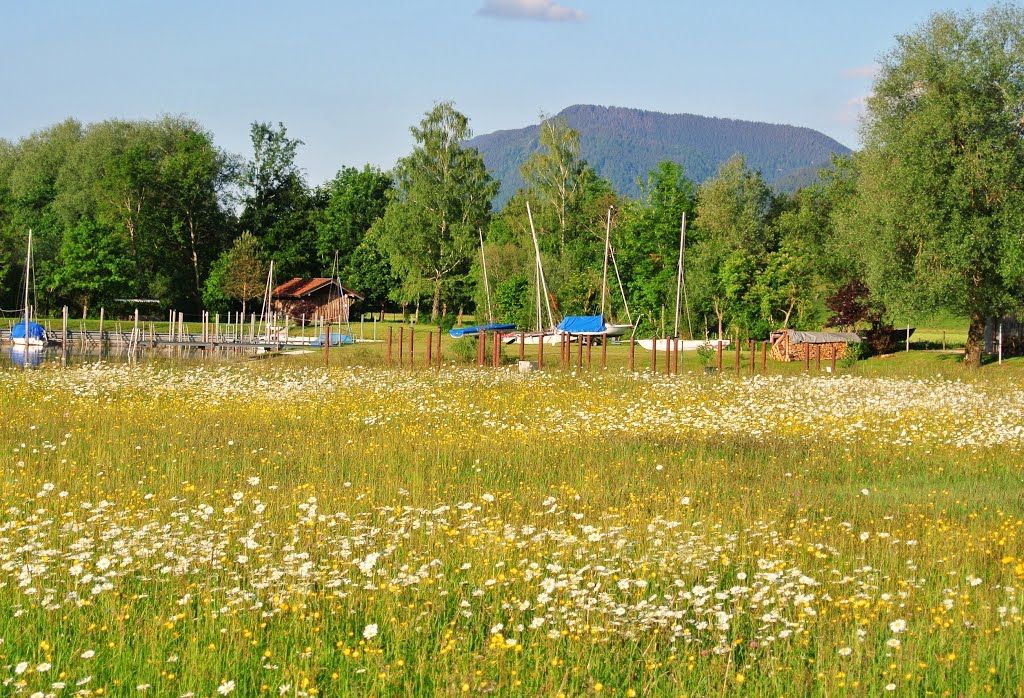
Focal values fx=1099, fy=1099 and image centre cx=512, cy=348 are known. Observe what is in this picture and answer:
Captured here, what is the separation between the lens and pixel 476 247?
90.9 m

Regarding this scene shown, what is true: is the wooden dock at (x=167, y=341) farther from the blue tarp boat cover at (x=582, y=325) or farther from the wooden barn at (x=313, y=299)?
the wooden barn at (x=313, y=299)

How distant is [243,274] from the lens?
95375mm

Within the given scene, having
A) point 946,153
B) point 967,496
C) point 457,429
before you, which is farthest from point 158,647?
point 946,153

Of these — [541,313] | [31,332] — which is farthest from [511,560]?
[31,332]

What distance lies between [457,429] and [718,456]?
499cm

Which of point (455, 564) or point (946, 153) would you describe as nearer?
point (455, 564)

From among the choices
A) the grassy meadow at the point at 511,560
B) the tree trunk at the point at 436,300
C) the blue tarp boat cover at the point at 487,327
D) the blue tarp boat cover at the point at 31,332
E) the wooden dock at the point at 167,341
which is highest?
the tree trunk at the point at 436,300

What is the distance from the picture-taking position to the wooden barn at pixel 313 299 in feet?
317

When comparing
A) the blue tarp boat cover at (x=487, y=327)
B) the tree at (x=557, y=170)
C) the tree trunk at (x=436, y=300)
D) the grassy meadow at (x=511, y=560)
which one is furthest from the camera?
the tree trunk at (x=436, y=300)

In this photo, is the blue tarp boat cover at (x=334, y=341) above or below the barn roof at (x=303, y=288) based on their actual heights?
below

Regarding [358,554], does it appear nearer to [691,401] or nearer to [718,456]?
[718,456]

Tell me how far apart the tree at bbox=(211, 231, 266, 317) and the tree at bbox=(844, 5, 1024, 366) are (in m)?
64.5

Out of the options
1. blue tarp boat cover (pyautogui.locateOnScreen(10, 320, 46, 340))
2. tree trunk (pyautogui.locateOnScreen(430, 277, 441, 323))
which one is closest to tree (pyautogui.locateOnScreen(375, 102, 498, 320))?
tree trunk (pyautogui.locateOnScreen(430, 277, 441, 323))

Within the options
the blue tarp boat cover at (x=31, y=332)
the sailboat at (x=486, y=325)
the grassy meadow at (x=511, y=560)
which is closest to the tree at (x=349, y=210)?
the sailboat at (x=486, y=325)
